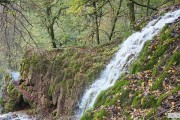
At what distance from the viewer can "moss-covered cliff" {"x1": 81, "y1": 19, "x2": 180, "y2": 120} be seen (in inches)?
228

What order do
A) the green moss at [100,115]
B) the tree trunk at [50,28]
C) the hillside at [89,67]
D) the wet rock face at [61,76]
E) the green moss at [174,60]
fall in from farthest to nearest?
the tree trunk at [50,28]
the wet rock face at [61,76]
the green moss at [100,115]
the green moss at [174,60]
the hillside at [89,67]

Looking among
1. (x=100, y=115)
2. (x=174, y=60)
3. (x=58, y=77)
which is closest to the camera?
(x=174, y=60)

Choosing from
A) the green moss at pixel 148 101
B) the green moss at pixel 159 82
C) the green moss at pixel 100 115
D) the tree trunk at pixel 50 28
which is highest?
the tree trunk at pixel 50 28

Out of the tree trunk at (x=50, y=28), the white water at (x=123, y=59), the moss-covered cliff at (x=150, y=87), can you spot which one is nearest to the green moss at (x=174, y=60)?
the moss-covered cliff at (x=150, y=87)

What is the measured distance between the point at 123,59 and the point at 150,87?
3.12 metres

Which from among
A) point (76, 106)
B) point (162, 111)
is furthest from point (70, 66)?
point (162, 111)

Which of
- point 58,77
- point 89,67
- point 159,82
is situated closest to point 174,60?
point 159,82

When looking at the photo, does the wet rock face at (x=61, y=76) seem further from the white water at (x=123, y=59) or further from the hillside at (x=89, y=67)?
the white water at (x=123, y=59)

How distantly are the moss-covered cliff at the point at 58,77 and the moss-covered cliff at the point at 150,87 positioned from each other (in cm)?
294

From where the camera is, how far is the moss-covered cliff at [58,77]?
450 inches

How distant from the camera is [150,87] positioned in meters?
6.73

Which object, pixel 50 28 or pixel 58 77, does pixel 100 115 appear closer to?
pixel 58 77

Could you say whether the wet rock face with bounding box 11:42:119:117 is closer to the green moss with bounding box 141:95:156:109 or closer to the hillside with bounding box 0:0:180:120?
the hillside with bounding box 0:0:180:120

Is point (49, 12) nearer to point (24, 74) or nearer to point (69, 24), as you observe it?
point (69, 24)
